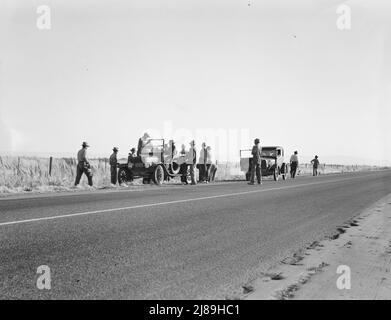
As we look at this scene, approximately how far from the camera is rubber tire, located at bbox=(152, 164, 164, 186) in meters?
20.1

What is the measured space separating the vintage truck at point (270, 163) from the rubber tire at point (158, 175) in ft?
27.3

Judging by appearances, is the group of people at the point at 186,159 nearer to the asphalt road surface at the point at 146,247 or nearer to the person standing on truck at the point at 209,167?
the person standing on truck at the point at 209,167

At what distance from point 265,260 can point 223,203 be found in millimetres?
5610

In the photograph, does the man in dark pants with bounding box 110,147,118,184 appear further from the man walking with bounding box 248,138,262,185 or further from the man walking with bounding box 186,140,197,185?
the man walking with bounding box 248,138,262,185

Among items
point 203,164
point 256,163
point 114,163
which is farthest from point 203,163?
point 114,163

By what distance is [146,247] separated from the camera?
16.6 feet

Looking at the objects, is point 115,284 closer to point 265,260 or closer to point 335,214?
point 265,260

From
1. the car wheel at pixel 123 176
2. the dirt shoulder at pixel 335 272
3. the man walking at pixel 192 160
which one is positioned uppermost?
the man walking at pixel 192 160

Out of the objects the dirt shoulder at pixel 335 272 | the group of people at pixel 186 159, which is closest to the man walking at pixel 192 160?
the group of people at pixel 186 159

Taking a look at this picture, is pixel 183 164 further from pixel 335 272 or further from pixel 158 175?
pixel 335 272

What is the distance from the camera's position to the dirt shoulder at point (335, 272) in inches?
138

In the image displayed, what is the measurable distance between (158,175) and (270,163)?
33.9 feet

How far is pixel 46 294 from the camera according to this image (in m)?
3.27
